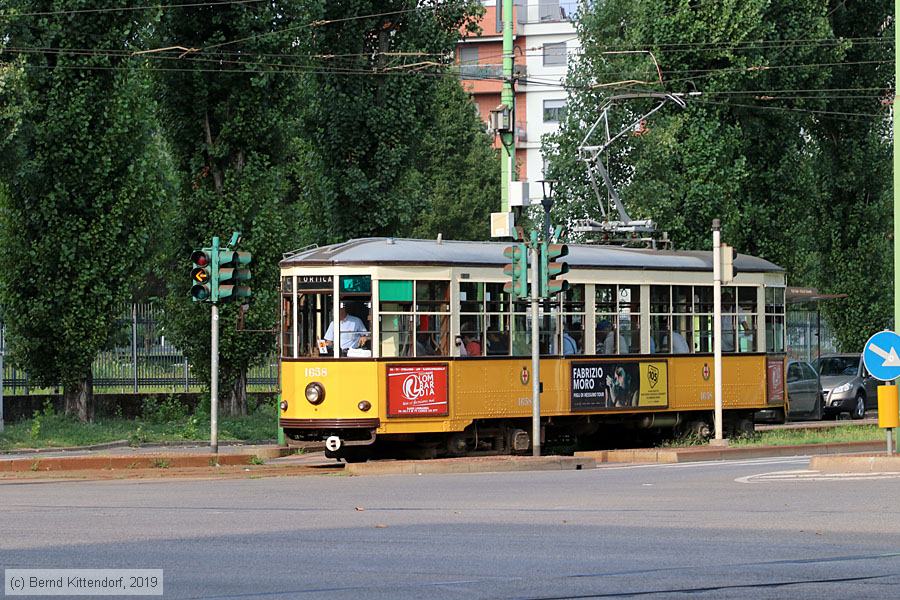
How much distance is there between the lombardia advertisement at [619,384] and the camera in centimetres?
2645

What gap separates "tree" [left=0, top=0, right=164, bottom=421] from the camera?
30.4 metres

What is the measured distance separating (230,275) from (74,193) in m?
8.26

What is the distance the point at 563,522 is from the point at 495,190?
163ft

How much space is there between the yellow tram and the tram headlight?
0.02 meters

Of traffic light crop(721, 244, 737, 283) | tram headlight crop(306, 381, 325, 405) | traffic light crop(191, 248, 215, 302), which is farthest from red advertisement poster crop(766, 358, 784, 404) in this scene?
traffic light crop(191, 248, 215, 302)

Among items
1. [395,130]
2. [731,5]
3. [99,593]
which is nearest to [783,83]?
[731,5]

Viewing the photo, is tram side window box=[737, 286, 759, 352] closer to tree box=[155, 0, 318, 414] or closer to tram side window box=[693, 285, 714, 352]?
tram side window box=[693, 285, 714, 352]

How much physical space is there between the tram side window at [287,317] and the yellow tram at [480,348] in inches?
1.0

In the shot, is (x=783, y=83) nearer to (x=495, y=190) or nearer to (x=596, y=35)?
(x=596, y=35)

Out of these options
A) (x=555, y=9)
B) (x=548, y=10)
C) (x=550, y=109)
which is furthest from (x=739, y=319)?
(x=555, y=9)

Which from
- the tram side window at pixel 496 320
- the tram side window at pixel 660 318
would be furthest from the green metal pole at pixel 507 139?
the tram side window at pixel 496 320

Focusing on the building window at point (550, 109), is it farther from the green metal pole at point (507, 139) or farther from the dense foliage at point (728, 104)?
the green metal pole at point (507, 139)

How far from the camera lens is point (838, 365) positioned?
136 feet

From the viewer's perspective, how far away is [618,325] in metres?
27.1
